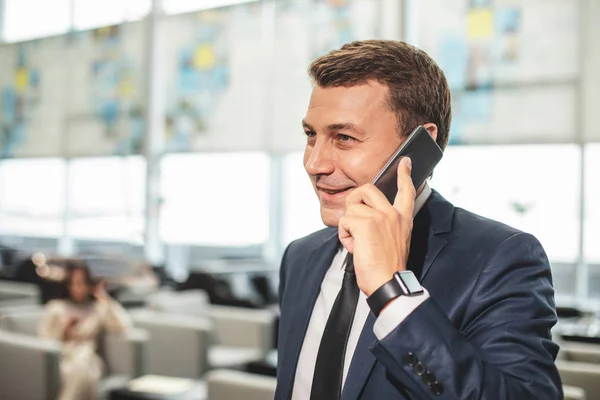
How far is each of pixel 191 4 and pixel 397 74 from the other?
9.93 metres

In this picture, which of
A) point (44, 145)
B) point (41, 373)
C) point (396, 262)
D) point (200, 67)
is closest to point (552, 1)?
point (200, 67)

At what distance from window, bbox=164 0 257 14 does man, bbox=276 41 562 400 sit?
9.09m

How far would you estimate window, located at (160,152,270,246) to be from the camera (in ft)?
32.4

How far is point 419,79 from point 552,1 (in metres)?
7.15

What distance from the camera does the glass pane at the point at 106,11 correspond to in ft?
36.2

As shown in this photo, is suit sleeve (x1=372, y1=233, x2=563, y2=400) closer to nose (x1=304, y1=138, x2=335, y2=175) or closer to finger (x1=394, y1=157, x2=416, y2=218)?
finger (x1=394, y1=157, x2=416, y2=218)

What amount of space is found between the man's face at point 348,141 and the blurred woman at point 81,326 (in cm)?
342

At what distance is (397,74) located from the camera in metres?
1.18

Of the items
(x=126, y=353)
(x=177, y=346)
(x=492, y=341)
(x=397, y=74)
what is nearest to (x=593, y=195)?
(x=177, y=346)

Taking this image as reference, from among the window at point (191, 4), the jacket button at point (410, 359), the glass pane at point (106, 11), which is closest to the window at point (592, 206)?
the window at point (191, 4)

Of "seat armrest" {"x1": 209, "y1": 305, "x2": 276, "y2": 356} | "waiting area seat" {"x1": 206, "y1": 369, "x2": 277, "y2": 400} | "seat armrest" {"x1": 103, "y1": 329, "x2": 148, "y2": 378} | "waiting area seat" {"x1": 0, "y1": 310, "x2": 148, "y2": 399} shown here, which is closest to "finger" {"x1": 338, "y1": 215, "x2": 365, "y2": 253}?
"waiting area seat" {"x1": 206, "y1": 369, "x2": 277, "y2": 400}

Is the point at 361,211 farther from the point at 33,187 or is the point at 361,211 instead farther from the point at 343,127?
the point at 33,187

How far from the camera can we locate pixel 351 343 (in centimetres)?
121

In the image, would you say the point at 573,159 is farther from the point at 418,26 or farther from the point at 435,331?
the point at 435,331
